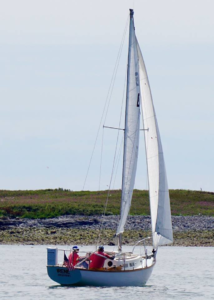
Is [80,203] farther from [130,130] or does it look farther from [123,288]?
[123,288]

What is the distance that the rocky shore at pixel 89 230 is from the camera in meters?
62.6

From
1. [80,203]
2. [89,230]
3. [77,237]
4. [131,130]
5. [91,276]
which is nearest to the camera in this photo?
[91,276]

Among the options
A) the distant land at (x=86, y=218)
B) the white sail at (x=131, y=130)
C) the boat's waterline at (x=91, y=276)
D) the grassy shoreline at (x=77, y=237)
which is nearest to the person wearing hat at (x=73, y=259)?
the boat's waterline at (x=91, y=276)

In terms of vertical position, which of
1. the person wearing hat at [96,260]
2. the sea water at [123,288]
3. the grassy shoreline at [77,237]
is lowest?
the sea water at [123,288]

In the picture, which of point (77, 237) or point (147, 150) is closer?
point (147, 150)

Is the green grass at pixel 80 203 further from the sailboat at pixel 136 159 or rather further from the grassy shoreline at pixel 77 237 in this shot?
the sailboat at pixel 136 159

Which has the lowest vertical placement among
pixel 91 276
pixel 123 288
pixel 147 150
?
pixel 123 288

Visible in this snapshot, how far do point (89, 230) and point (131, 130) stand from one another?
32670 millimetres

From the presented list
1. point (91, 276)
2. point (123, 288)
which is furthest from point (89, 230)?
point (91, 276)

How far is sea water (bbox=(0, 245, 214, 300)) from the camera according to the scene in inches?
1305

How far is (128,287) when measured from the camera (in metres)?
A: 34.7

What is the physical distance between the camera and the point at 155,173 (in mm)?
36750

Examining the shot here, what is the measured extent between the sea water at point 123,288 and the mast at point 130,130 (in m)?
3.12

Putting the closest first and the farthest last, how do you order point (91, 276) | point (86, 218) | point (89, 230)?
point (91, 276) < point (89, 230) < point (86, 218)
